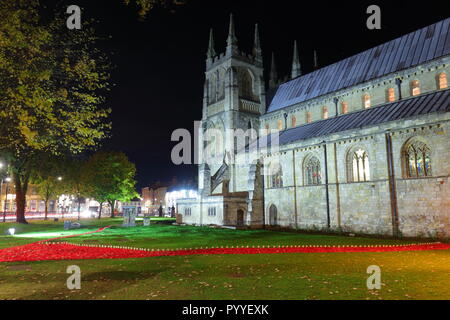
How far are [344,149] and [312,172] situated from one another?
408 cm

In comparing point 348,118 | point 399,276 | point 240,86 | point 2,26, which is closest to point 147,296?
point 399,276

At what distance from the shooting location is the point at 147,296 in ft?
26.5

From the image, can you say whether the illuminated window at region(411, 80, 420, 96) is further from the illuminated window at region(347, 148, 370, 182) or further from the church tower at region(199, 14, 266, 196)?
the church tower at region(199, 14, 266, 196)

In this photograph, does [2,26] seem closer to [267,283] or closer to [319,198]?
[267,283]

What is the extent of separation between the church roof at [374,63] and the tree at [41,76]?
85.0 feet

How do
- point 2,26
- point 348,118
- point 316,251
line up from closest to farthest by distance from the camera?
point 2,26 < point 316,251 < point 348,118

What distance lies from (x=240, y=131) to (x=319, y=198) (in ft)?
57.3

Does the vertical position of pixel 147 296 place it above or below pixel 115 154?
below

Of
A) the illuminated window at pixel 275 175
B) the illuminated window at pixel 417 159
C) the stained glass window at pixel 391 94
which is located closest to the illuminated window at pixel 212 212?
the illuminated window at pixel 275 175

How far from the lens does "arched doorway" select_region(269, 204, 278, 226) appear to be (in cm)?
3322

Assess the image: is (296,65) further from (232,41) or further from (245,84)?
(232,41)

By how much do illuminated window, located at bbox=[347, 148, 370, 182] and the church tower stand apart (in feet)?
55.1

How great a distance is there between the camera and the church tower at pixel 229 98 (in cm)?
4291
